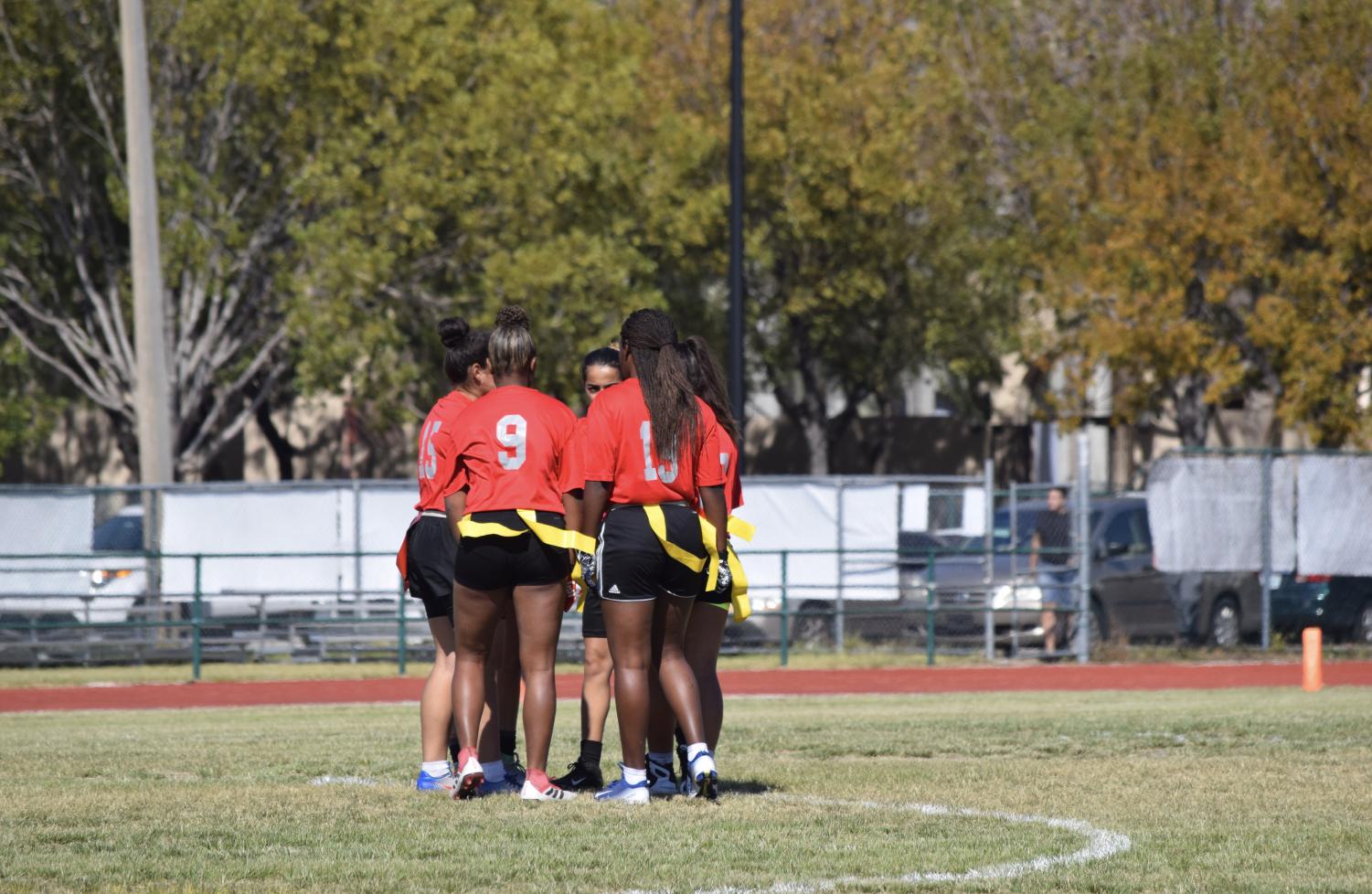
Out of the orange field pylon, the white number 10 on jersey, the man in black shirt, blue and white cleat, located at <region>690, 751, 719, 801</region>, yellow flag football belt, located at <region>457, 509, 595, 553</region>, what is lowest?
the orange field pylon

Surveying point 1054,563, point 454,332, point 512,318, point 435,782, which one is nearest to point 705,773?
point 435,782

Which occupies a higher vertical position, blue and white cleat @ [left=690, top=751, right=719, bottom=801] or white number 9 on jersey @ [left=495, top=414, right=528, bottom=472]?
white number 9 on jersey @ [left=495, top=414, right=528, bottom=472]

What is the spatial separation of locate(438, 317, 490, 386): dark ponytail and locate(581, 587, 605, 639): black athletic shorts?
1.14 meters

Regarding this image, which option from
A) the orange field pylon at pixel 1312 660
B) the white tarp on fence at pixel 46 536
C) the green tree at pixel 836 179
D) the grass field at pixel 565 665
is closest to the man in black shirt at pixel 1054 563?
the grass field at pixel 565 665

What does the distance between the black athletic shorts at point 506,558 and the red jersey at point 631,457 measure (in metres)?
0.32

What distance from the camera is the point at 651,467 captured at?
7848 millimetres

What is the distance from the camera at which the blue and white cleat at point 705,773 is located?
785 cm

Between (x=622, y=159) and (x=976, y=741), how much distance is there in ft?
66.9

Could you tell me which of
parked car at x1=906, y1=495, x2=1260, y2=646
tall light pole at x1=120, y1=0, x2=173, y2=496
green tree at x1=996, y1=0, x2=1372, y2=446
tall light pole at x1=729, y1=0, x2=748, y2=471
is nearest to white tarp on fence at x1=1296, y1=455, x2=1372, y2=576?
parked car at x1=906, y1=495, x2=1260, y2=646

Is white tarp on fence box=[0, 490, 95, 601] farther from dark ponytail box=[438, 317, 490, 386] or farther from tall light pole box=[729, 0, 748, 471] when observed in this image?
dark ponytail box=[438, 317, 490, 386]

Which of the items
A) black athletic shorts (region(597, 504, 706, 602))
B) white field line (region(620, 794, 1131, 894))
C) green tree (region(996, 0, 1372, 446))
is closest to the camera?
white field line (region(620, 794, 1131, 894))

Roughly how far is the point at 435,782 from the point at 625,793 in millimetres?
972

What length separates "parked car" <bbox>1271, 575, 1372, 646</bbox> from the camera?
69.9 ft

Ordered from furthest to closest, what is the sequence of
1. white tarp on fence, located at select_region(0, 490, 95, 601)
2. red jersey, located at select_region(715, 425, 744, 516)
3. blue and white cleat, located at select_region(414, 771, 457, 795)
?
1. white tarp on fence, located at select_region(0, 490, 95, 601)
2. blue and white cleat, located at select_region(414, 771, 457, 795)
3. red jersey, located at select_region(715, 425, 744, 516)
